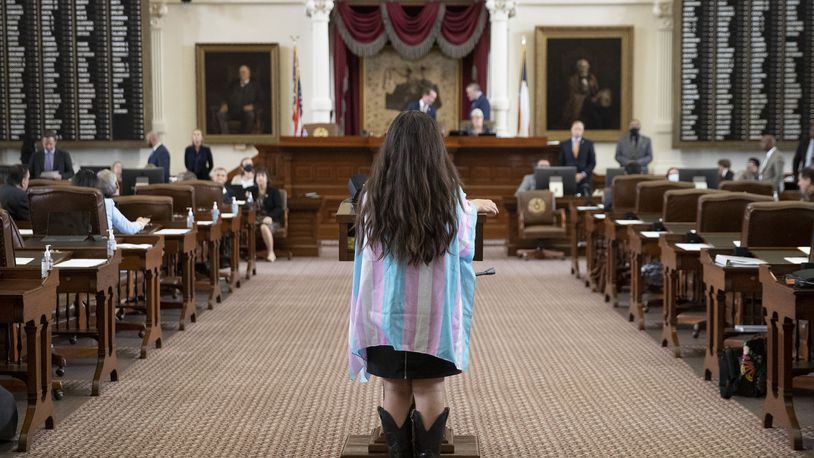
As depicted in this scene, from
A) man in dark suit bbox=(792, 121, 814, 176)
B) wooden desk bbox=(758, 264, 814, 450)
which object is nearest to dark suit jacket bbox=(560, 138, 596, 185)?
man in dark suit bbox=(792, 121, 814, 176)

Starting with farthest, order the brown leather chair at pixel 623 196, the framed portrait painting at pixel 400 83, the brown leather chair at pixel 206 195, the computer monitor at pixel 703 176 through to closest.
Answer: the framed portrait painting at pixel 400 83 → the computer monitor at pixel 703 176 → the brown leather chair at pixel 206 195 → the brown leather chair at pixel 623 196

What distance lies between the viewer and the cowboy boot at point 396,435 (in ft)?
16.7

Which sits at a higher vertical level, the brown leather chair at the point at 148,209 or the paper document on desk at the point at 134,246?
Result: the brown leather chair at the point at 148,209

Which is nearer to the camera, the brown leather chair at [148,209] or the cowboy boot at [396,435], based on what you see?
the cowboy boot at [396,435]

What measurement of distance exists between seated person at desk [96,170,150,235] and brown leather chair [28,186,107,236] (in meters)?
0.20

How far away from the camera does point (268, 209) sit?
16250 millimetres

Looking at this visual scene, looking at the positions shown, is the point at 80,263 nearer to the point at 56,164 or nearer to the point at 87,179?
the point at 87,179

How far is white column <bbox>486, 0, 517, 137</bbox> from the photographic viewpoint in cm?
2028

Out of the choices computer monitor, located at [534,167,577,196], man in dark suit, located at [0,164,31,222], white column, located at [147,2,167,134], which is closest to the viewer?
man in dark suit, located at [0,164,31,222]

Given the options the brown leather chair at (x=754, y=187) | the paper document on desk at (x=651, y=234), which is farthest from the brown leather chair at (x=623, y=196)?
the paper document on desk at (x=651, y=234)

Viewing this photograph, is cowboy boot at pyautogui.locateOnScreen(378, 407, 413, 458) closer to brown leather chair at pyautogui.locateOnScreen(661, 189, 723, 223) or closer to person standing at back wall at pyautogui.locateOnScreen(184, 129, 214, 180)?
brown leather chair at pyautogui.locateOnScreen(661, 189, 723, 223)

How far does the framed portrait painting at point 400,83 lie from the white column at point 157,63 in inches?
141

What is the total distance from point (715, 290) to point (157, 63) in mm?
15162

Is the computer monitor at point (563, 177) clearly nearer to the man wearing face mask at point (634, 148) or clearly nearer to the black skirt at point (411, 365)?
the man wearing face mask at point (634, 148)
